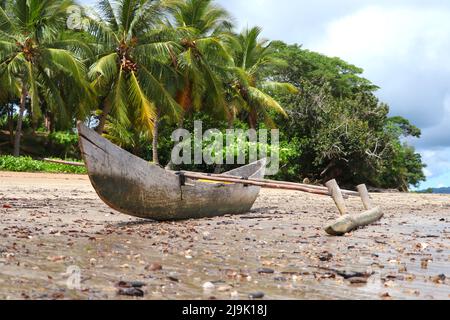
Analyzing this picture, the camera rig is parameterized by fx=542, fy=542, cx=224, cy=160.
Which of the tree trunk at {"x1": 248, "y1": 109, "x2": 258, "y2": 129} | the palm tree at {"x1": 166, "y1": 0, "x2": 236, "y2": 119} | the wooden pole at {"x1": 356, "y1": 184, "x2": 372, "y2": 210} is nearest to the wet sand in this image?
the wooden pole at {"x1": 356, "y1": 184, "x2": 372, "y2": 210}

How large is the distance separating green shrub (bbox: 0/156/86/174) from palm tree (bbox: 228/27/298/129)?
8702 mm

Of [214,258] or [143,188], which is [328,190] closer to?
[143,188]

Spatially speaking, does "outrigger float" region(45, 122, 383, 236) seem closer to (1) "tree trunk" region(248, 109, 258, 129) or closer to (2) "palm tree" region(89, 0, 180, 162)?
(2) "palm tree" region(89, 0, 180, 162)

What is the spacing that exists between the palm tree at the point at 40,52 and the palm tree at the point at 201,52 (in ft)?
13.5

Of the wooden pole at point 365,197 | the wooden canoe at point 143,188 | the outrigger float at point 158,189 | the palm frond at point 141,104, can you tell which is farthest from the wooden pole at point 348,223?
the palm frond at point 141,104

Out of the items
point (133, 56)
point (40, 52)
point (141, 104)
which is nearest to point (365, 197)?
point (141, 104)

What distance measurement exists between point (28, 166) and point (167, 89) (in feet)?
20.2

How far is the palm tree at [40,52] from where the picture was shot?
20078mm

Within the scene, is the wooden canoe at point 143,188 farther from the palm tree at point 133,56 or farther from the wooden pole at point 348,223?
the palm tree at point 133,56

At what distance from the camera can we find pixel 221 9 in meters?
25.1

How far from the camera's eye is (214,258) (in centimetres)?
521

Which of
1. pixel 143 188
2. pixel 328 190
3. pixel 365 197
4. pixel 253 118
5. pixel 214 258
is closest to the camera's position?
pixel 214 258

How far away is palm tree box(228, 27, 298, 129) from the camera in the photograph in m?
26.0
